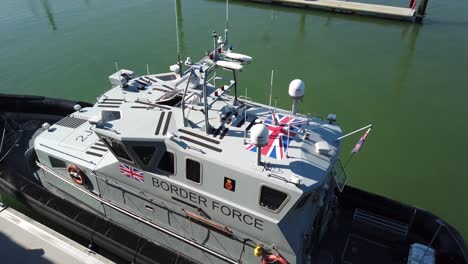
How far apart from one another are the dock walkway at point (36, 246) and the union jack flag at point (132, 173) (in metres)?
2.17

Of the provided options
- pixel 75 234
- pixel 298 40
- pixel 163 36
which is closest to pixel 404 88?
pixel 298 40

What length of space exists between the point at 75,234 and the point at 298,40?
52.8 feet

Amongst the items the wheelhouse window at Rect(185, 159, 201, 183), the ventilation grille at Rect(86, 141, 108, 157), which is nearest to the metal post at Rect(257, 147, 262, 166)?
the wheelhouse window at Rect(185, 159, 201, 183)

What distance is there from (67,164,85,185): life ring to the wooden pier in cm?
2128

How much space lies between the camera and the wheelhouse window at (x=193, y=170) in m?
5.39

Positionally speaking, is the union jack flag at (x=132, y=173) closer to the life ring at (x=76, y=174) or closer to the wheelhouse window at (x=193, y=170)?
the wheelhouse window at (x=193, y=170)

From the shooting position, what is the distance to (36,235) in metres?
7.41

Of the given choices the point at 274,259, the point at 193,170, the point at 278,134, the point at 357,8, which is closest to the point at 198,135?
the point at 193,170

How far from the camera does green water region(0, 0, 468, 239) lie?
10.7 metres

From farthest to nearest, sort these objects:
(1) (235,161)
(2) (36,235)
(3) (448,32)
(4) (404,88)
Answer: (3) (448,32) → (4) (404,88) → (2) (36,235) → (1) (235,161)

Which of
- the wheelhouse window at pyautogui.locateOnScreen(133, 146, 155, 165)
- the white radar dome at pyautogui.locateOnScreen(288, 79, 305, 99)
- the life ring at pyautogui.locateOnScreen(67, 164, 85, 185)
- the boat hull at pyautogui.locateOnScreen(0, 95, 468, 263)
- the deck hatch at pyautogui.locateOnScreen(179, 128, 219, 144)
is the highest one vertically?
the white radar dome at pyautogui.locateOnScreen(288, 79, 305, 99)

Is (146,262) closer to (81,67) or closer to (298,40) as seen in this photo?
(81,67)

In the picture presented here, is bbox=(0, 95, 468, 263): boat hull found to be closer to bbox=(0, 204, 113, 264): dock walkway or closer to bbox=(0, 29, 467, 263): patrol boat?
bbox=(0, 29, 467, 263): patrol boat

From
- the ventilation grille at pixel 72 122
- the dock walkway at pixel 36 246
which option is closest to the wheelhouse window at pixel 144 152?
the dock walkway at pixel 36 246
